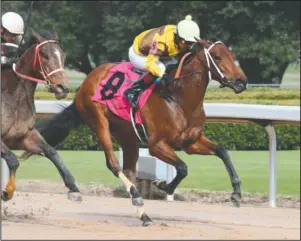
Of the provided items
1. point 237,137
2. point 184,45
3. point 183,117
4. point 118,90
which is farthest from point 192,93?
point 237,137

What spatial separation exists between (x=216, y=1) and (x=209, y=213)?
59.5 feet

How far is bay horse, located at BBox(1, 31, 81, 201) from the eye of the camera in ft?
24.0

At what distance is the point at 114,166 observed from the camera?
26.2 feet

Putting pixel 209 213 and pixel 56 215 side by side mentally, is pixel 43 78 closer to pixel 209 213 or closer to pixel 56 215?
pixel 56 215

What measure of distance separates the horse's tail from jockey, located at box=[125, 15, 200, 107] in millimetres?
804

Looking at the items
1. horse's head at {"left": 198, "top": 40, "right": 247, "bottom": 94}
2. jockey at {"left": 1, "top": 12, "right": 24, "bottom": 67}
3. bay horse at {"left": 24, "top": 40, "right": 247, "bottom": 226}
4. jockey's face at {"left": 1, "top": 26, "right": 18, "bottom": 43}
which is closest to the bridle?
jockey at {"left": 1, "top": 12, "right": 24, "bottom": 67}

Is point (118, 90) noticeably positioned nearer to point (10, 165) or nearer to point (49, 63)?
point (49, 63)

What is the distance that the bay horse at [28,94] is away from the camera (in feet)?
24.0

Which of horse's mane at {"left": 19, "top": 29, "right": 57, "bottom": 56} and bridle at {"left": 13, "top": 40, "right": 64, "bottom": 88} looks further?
horse's mane at {"left": 19, "top": 29, "right": 57, "bottom": 56}

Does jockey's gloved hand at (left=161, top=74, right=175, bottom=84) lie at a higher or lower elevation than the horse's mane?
lower

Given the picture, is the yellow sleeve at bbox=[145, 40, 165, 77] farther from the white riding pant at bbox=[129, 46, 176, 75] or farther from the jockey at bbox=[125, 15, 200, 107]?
the white riding pant at bbox=[129, 46, 176, 75]

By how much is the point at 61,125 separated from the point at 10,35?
3.85 feet

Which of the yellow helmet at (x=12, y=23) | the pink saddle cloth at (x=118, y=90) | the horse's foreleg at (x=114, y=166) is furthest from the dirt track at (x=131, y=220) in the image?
the yellow helmet at (x=12, y=23)

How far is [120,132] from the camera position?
329 inches
